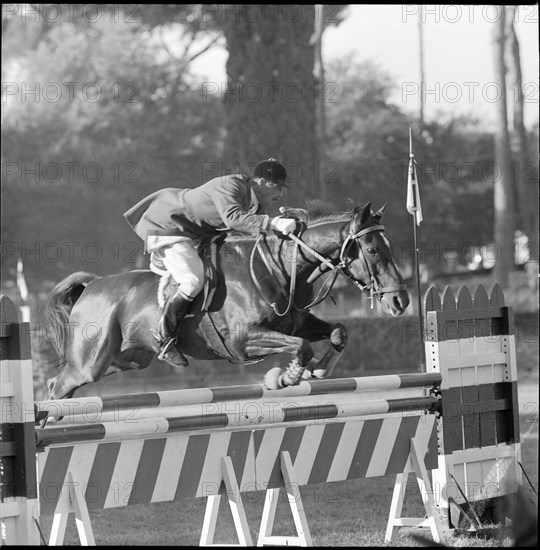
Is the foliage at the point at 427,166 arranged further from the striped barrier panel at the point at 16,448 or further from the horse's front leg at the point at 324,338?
the striped barrier panel at the point at 16,448

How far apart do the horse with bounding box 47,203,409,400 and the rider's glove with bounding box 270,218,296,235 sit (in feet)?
0.17

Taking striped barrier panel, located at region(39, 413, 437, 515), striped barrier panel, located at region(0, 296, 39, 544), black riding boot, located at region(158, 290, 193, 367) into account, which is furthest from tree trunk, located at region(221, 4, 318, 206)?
striped barrier panel, located at region(0, 296, 39, 544)

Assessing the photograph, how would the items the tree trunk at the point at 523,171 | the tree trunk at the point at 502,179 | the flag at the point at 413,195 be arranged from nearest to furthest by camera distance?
the flag at the point at 413,195 → the tree trunk at the point at 502,179 → the tree trunk at the point at 523,171

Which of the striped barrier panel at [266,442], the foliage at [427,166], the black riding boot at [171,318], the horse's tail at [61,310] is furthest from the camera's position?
the foliage at [427,166]

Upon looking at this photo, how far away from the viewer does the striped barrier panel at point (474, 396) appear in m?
5.45

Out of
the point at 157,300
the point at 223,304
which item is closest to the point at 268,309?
the point at 223,304

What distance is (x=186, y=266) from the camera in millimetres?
5484

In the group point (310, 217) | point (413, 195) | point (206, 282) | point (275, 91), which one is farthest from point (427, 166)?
point (206, 282)

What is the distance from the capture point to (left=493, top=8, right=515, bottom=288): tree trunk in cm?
1781

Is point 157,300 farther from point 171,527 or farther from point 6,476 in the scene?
point 6,476

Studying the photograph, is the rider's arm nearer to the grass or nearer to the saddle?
the saddle

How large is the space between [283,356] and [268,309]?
16.2 inches

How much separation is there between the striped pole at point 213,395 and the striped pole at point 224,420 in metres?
0.10

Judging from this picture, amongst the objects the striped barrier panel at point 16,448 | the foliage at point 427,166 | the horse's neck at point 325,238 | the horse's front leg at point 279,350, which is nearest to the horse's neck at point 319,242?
the horse's neck at point 325,238
